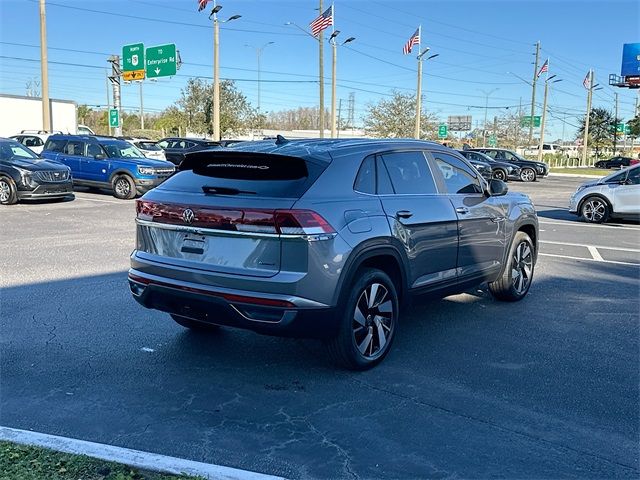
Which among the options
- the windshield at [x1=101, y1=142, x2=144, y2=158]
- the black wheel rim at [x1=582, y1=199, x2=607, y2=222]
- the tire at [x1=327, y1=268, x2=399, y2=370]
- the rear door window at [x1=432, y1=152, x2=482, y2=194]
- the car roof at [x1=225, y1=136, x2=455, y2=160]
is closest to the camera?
the tire at [x1=327, y1=268, x2=399, y2=370]

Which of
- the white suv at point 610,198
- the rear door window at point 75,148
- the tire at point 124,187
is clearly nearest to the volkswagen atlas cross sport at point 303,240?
the white suv at point 610,198

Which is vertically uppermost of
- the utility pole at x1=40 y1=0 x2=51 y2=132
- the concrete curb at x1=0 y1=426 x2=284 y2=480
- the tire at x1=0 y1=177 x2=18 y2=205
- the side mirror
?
the utility pole at x1=40 y1=0 x2=51 y2=132

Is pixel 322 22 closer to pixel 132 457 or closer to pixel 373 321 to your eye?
pixel 373 321

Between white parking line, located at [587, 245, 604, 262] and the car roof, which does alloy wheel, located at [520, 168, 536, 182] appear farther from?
the car roof

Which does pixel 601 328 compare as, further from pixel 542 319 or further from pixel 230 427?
pixel 230 427

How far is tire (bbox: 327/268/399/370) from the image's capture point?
4.55m

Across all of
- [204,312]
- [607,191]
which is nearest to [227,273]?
[204,312]

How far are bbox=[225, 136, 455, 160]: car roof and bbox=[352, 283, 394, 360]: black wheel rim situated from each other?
1.12m

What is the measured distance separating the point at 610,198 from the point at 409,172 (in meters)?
11.7

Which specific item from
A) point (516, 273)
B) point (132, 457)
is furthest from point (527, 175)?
point (132, 457)

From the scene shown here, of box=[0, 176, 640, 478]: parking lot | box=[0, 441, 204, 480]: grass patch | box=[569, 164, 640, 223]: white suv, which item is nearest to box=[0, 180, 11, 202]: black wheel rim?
box=[0, 176, 640, 478]: parking lot

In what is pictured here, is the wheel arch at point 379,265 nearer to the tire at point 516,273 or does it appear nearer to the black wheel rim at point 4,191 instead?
the tire at point 516,273

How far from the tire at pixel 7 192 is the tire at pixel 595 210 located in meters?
14.5

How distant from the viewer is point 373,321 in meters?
4.87
